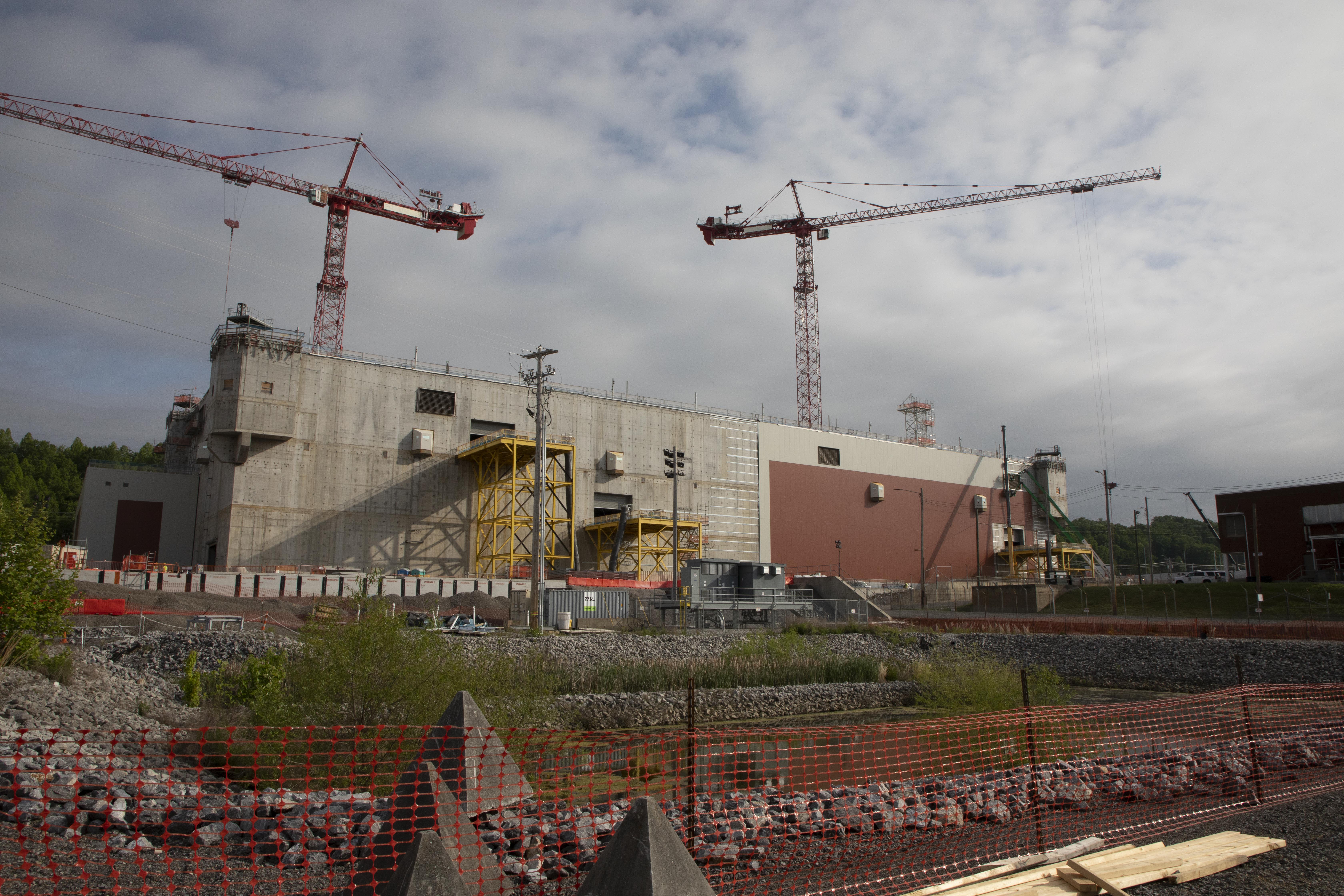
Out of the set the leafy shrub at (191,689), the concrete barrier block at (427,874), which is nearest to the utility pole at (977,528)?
the leafy shrub at (191,689)

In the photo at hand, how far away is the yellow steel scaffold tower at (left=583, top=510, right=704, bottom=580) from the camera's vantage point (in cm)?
5597

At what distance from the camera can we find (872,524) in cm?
7150

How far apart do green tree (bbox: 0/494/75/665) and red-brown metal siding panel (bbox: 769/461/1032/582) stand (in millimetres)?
53762

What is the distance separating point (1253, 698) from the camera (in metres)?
15.1

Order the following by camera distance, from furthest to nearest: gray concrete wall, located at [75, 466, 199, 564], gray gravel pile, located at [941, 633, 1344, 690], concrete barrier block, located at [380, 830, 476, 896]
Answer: gray concrete wall, located at [75, 466, 199, 564]
gray gravel pile, located at [941, 633, 1344, 690]
concrete barrier block, located at [380, 830, 476, 896]

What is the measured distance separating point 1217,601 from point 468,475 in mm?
45883

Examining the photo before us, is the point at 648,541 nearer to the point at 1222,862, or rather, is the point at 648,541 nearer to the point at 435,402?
the point at 435,402

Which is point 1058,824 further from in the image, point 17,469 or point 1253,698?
point 17,469

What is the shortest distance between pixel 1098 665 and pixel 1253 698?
1878cm

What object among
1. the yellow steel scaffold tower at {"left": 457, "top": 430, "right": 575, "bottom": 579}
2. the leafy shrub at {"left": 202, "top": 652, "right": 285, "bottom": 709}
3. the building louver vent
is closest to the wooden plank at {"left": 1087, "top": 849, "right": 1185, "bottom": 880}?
the leafy shrub at {"left": 202, "top": 652, "right": 285, "bottom": 709}

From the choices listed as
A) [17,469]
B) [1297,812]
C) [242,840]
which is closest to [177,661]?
[242,840]

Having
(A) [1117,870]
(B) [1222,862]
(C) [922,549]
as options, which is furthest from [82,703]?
(C) [922,549]

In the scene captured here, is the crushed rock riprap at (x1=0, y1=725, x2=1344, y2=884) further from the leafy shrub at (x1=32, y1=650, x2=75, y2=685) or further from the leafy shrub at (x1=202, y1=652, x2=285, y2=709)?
the leafy shrub at (x1=32, y1=650, x2=75, y2=685)

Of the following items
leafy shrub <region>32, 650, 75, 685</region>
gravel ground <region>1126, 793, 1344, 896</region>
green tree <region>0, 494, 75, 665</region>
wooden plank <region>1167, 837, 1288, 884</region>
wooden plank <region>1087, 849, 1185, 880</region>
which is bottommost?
gravel ground <region>1126, 793, 1344, 896</region>
